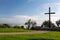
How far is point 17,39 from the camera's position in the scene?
16891 mm

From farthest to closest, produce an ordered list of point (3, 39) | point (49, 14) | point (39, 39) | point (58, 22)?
point (58, 22) < point (49, 14) < point (39, 39) < point (3, 39)

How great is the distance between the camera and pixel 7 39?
16562 mm

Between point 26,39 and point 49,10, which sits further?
point 49,10

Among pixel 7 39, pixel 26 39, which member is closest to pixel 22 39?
pixel 26 39

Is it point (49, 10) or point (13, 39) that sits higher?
point (49, 10)

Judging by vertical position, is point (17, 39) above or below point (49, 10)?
below

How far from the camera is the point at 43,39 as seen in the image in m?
17.8

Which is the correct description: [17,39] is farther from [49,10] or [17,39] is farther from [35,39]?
[49,10]

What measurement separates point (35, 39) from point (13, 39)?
90.9 inches

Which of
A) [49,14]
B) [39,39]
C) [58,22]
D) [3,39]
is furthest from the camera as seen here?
[58,22]

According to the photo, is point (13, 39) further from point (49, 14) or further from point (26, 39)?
point (49, 14)

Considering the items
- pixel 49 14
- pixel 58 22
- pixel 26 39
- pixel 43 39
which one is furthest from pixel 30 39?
pixel 58 22

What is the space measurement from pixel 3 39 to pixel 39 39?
148 inches

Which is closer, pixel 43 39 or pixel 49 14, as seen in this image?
pixel 43 39
